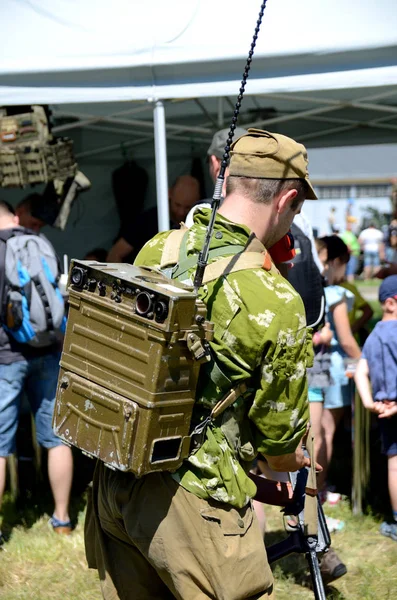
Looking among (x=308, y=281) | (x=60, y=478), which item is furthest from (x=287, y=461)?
(x=60, y=478)

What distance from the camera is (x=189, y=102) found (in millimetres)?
6832

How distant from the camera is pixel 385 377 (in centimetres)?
445

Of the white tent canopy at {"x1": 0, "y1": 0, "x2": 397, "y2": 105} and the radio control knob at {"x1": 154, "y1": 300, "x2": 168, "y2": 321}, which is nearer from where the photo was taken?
the radio control knob at {"x1": 154, "y1": 300, "x2": 168, "y2": 321}

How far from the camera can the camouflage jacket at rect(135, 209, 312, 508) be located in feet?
7.13

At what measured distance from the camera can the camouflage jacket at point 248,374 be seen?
217 centimetres

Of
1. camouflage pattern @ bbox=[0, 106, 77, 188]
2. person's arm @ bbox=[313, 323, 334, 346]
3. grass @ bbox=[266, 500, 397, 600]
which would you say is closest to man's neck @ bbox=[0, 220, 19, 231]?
camouflage pattern @ bbox=[0, 106, 77, 188]

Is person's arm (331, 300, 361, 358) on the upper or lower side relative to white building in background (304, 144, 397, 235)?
upper

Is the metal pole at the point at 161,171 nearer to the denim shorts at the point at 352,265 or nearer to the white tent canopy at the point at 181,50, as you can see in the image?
the white tent canopy at the point at 181,50

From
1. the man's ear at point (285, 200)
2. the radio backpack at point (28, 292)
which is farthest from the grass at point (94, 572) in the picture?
the man's ear at point (285, 200)

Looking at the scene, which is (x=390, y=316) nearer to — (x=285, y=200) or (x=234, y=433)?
(x=285, y=200)

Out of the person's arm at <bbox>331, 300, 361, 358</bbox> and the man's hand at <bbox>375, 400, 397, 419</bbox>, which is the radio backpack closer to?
the person's arm at <bbox>331, 300, 361, 358</bbox>

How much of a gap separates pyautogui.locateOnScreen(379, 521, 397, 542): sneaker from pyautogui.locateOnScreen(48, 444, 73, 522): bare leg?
1831 millimetres

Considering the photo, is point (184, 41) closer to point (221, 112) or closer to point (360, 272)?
point (221, 112)

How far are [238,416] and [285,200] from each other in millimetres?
631
